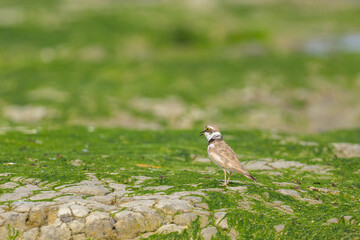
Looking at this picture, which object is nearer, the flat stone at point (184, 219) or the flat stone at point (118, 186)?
the flat stone at point (184, 219)

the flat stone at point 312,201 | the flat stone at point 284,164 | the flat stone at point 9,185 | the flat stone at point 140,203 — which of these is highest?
the flat stone at point 9,185

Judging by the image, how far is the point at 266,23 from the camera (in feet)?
250

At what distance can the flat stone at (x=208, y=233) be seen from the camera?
14.5 metres

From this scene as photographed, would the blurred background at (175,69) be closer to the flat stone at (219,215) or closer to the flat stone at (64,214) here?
the flat stone at (64,214)

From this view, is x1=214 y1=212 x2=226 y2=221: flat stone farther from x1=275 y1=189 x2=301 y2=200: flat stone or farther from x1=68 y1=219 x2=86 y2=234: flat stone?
x1=68 y1=219 x2=86 y2=234: flat stone

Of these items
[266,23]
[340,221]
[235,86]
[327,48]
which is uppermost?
[266,23]

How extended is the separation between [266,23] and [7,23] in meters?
40.3

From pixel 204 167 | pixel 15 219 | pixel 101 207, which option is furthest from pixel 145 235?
pixel 204 167

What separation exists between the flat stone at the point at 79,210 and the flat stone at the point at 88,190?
153cm

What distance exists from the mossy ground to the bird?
834 millimetres

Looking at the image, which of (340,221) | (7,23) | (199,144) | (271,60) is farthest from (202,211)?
(7,23)

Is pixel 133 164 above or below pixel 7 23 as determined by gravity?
below

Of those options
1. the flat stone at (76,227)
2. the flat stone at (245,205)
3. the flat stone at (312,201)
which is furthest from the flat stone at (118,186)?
the flat stone at (312,201)

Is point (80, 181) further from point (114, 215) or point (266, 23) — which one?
point (266, 23)
